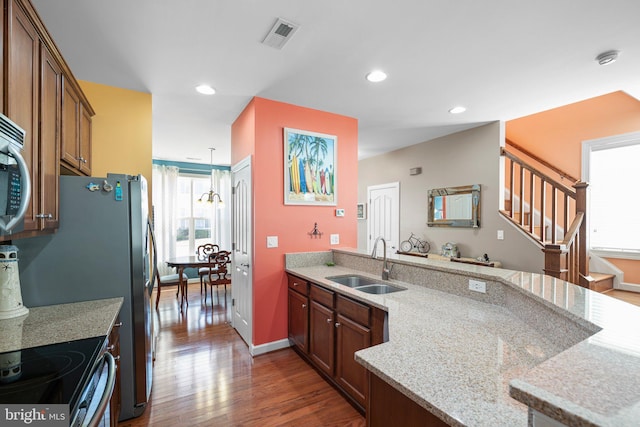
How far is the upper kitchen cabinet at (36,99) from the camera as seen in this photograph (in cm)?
126

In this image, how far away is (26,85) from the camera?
4.58ft

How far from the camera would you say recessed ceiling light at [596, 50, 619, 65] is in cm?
224

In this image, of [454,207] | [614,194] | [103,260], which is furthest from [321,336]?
[614,194]

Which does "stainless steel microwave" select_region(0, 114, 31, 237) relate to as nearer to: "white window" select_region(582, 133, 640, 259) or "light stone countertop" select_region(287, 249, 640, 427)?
"light stone countertop" select_region(287, 249, 640, 427)

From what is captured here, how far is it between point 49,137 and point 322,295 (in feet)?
7.03

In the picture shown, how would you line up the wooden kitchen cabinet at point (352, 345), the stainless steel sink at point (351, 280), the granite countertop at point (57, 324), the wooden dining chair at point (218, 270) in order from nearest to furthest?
1. the granite countertop at point (57, 324)
2. the wooden kitchen cabinet at point (352, 345)
3. the stainless steel sink at point (351, 280)
4. the wooden dining chair at point (218, 270)

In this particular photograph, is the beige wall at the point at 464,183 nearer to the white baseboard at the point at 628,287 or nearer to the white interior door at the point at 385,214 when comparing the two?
the white interior door at the point at 385,214

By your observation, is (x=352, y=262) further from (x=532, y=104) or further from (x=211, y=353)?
(x=532, y=104)

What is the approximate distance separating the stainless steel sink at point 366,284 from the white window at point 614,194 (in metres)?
3.43

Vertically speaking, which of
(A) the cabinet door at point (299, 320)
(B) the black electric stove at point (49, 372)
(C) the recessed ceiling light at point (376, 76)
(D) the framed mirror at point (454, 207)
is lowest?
(A) the cabinet door at point (299, 320)

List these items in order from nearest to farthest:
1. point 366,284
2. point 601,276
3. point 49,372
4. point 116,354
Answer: point 49,372
point 116,354
point 366,284
point 601,276

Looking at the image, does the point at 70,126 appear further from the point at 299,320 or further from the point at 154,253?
the point at 299,320

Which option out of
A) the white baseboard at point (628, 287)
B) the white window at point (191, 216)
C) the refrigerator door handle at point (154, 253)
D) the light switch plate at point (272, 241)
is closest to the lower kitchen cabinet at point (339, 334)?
the light switch plate at point (272, 241)

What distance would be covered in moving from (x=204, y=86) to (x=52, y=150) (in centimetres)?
150
